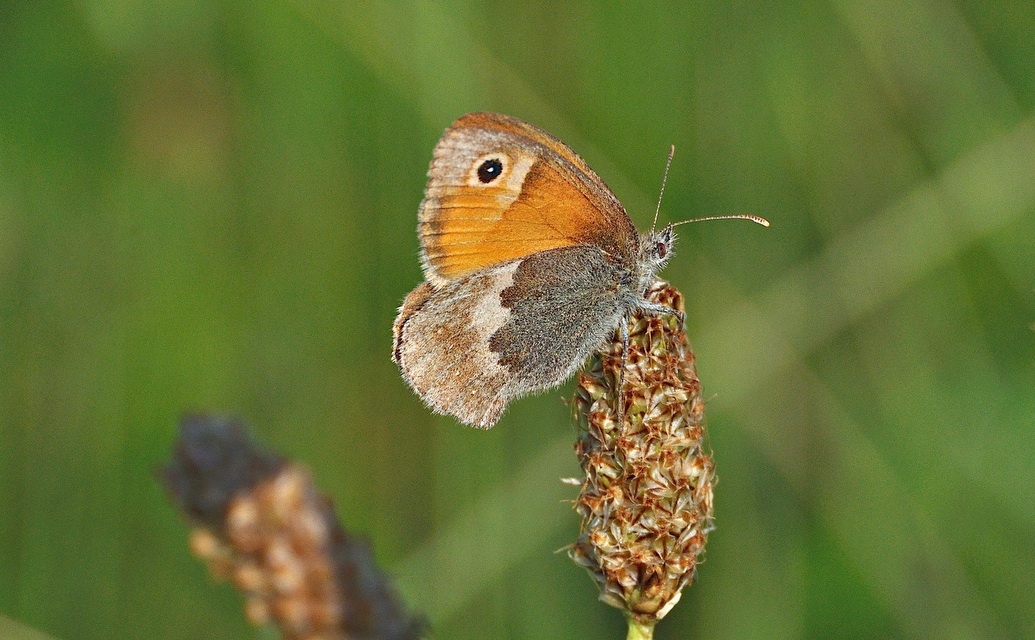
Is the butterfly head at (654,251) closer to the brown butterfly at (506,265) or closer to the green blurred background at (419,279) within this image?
the brown butterfly at (506,265)

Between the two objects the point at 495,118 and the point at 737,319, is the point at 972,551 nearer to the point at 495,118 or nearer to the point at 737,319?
the point at 737,319

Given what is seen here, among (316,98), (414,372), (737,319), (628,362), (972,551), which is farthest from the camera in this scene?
→ (316,98)


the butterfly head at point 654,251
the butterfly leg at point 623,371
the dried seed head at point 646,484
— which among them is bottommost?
the dried seed head at point 646,484

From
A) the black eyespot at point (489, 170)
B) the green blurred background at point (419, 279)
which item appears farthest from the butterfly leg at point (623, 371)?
the green blurred background at point (419, 279)

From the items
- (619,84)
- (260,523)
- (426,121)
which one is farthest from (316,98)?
(260,523)

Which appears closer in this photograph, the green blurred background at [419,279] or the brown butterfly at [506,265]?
the brown butterfly at [506,265]

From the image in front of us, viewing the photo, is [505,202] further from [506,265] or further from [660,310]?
[660,310]
